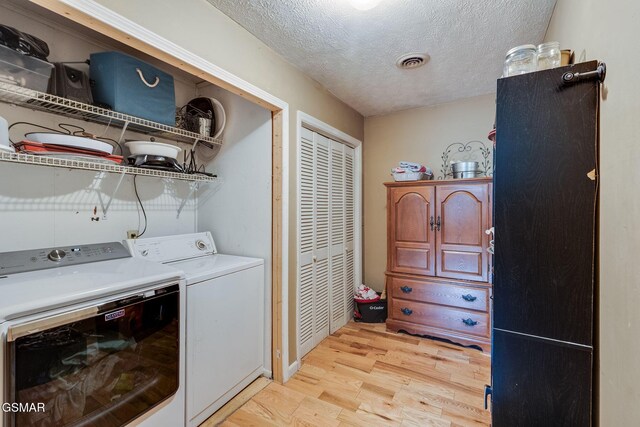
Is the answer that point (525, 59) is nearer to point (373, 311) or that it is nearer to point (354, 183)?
point (354, 183)

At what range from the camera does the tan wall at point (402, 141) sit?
9.35ft

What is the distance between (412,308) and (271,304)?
147 centimetres

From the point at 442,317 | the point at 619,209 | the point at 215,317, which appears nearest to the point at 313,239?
the point at 215,317

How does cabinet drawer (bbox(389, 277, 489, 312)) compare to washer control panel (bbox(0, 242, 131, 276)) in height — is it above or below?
below

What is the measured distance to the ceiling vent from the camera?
201 centimetres

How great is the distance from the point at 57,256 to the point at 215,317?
0.89 m

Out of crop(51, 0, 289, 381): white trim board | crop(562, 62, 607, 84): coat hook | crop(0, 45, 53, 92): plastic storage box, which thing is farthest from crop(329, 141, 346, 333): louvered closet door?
crop(0, 45, 53, 92): plastic storage box

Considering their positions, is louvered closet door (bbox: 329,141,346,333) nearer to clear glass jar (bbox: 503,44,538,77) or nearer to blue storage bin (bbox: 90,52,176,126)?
blue storage bin (bbox: 90,52,176,126)

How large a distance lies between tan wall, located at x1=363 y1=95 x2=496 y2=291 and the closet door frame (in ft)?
0.60

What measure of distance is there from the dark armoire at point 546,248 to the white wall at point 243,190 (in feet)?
4.79

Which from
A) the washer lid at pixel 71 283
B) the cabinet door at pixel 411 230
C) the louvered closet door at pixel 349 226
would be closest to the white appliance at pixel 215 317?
the washer lid at pixel 71 283

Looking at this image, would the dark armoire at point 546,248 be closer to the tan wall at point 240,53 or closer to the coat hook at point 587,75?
the coat hook at point 587,75

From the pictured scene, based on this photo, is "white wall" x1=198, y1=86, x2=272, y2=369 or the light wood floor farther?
"white wall" x1=198, y1=86, x2=272, y2=369

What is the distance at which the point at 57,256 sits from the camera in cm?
148
